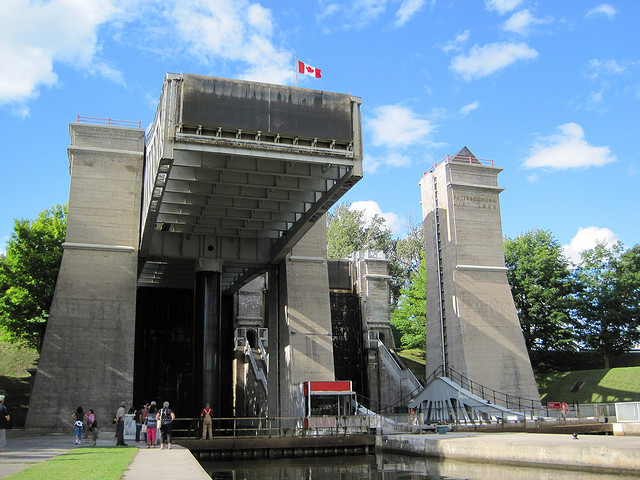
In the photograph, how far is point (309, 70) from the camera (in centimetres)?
2598

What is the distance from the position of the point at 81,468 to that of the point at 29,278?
28852 mm

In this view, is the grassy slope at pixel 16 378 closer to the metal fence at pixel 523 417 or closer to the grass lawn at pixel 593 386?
the metal fence at pixel 523 417

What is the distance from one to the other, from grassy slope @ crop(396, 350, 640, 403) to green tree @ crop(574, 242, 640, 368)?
3568 millimetres

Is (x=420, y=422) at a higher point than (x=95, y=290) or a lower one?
lower

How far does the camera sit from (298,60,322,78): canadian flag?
25.8 meters

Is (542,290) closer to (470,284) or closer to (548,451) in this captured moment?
(470,284)

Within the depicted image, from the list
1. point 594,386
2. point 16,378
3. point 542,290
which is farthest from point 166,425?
point 542,290

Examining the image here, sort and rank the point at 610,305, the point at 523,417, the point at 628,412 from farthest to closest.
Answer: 1. the point at 610,305
2. the point at 523,417
3. the point at 628,412

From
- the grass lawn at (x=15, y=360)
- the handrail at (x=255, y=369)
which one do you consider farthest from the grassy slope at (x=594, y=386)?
the grass lawn at (x=15, y=360)

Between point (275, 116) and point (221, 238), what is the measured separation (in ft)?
39.7

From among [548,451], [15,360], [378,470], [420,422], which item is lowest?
[378,470]

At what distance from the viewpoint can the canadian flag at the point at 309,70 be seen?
2583cm

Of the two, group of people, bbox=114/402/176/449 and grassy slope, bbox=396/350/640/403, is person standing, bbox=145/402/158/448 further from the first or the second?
grassy slope, bbox=396/350/640/403

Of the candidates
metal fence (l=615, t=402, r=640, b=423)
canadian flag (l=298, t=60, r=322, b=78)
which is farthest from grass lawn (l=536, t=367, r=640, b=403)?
canadian flag (l=298, t=60, r=322, b=78)
